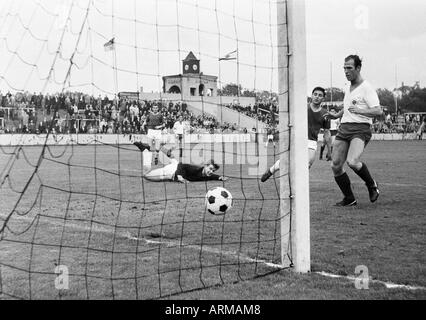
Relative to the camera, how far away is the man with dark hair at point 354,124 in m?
7.67

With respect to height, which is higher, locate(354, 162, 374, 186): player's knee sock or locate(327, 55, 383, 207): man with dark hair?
locate(327, 55, 383, 207): man with dark hair

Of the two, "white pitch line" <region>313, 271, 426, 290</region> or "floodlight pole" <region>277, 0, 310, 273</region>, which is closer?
"white pitch line" <region>313, 271, 426, 290</region>

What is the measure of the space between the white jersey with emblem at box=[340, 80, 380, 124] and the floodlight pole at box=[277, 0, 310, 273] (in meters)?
3.53

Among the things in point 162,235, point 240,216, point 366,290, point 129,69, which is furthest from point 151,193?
point 366,290

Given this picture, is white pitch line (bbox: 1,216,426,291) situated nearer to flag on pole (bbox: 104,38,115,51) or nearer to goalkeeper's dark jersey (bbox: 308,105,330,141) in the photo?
flag on pole (bbox: 104,38,115,51)

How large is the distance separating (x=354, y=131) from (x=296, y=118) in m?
3.71

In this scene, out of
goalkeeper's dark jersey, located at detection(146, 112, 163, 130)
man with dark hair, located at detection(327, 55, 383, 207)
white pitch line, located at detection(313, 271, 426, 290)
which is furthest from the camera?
goalkeeper's dark jersey, located at detection(146, 112, 163, 130)

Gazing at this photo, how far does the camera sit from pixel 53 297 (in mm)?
3750

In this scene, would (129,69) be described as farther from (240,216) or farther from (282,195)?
(240,216)

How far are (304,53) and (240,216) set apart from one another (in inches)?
123

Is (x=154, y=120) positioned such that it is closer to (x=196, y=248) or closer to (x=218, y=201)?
(x=218, y=201)

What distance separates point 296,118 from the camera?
177 inches

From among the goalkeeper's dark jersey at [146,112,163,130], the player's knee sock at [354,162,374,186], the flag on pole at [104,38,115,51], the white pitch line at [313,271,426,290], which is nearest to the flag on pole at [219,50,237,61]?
the flag on pole at [104,38,115,51]

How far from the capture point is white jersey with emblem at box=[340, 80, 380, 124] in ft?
25.3
